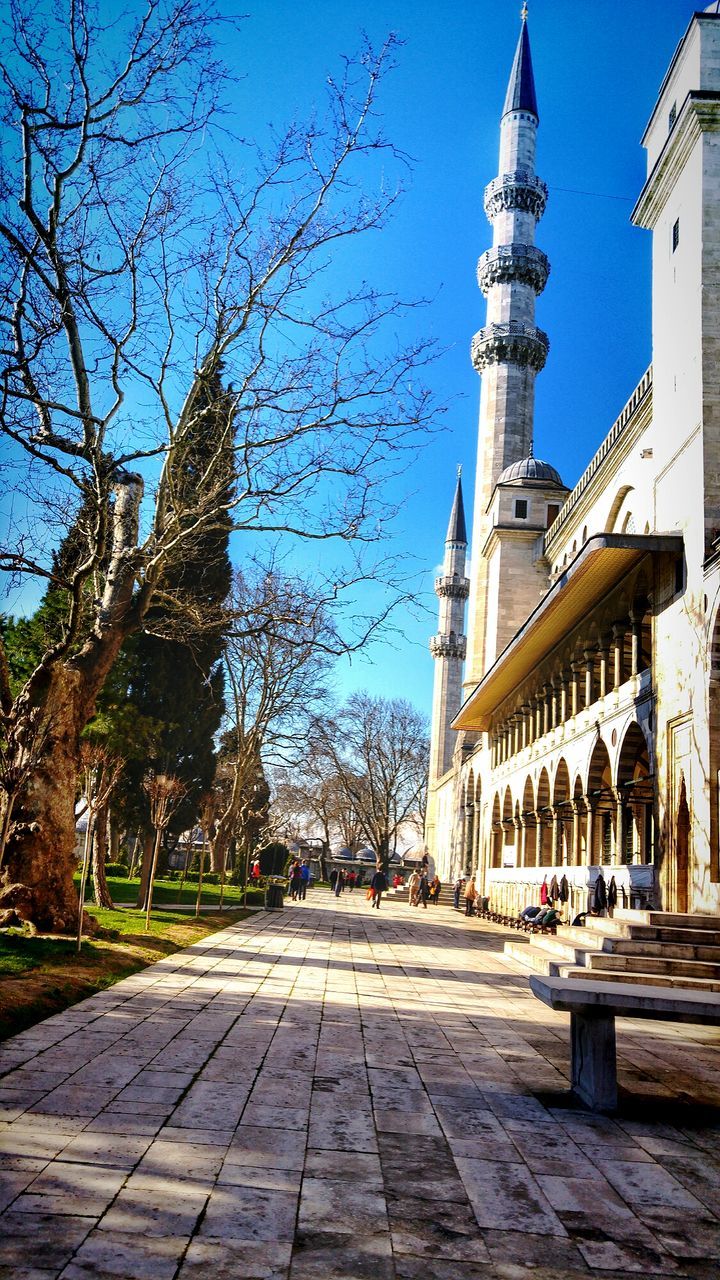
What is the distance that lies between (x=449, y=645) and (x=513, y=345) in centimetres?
2733

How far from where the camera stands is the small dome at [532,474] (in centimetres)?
4069

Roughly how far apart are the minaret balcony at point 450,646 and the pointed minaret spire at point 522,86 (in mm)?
32654

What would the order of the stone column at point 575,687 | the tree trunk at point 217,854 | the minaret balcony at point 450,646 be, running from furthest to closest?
the minaret balcony at point 450,646, the tree trunk at point 217,854, the stone column at point 575,687

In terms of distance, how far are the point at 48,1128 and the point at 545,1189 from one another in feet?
7.72

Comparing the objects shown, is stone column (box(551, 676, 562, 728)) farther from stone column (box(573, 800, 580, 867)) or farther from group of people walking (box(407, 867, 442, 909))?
group of people walking (box(407, 867, 442, 909))

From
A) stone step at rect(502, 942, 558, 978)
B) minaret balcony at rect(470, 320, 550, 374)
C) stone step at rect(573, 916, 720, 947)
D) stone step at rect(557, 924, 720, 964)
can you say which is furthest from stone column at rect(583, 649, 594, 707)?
minaret balcony at rect(470, 320, 550, 374)

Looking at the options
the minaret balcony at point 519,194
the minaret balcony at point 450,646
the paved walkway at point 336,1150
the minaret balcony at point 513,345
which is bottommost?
the paved walkway at point 336,1150

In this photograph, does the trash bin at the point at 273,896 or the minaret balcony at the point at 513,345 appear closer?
the trash bin at the point at 273,896

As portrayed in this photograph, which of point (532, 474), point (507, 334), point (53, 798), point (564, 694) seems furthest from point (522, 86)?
point (53, 798)

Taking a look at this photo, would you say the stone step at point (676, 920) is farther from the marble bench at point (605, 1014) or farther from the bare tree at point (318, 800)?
the bare tree at point (318, 800)

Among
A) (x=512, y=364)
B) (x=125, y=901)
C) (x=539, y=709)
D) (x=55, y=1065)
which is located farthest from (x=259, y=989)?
(x=512, y=364)

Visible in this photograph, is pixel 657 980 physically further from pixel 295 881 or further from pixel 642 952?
pixel 295 881

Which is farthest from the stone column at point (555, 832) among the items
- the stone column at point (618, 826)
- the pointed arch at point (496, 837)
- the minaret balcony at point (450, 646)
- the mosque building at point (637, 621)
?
the minaret balcony at point (450, 646)

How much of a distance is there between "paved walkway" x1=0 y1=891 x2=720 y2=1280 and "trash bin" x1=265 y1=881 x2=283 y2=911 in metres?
18.7
